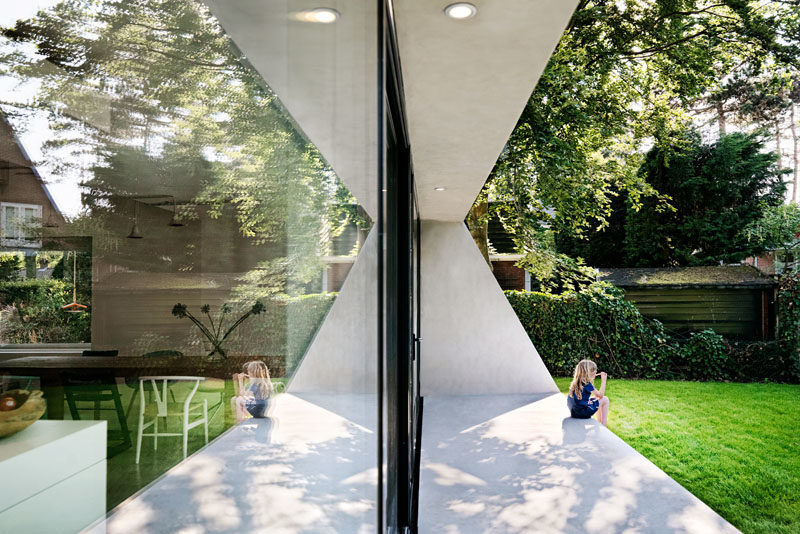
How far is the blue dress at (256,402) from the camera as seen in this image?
0.30m

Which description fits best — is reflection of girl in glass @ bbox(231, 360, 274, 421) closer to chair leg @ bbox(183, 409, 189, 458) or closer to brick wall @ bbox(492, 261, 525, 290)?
chair leg @ bbox(183, 409, 189, 458)

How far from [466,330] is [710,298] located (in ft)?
17.3

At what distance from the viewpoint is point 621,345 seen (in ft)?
26.8

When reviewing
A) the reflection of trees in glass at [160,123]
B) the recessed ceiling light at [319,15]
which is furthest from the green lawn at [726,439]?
the reflection of trees in glass at [160,123]

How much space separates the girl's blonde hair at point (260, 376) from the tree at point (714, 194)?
35.0 feet

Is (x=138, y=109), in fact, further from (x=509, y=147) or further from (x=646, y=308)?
(x=646, y=308)

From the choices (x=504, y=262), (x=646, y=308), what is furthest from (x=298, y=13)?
(x=504, y=262)

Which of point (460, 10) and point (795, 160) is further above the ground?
point (795, 160)

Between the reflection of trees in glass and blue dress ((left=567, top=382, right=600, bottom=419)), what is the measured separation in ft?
16.4

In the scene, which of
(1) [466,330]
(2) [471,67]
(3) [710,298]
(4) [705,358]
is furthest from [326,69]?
(3) [710,298]

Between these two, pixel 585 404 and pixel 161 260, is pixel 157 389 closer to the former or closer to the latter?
pixel 161 260

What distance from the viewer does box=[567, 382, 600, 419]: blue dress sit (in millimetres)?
4887

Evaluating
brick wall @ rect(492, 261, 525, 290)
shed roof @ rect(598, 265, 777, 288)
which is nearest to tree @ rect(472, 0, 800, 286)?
shed roof @ rect(598, 265, 777, 288)

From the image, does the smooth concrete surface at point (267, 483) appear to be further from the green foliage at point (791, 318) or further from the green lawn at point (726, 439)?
the green foliage at point (791, 318)
